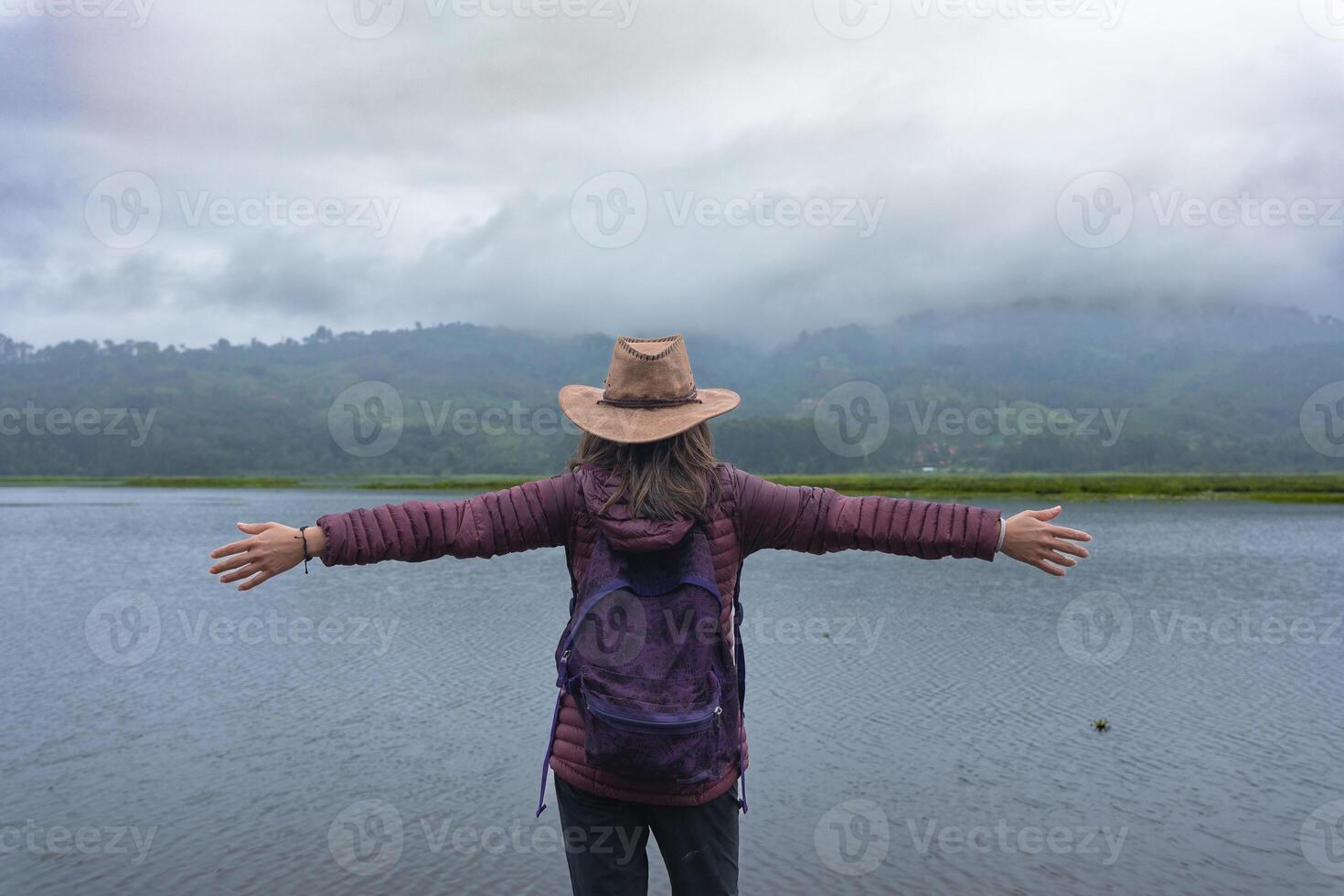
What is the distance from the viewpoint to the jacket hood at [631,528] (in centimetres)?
354

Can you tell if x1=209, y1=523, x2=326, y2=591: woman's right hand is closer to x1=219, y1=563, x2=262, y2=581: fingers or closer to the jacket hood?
x1=219, y1=563, x2=262, y2=581: fingers

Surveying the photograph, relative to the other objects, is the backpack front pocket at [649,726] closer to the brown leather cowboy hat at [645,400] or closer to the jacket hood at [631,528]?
the jacket hood at [631,528]

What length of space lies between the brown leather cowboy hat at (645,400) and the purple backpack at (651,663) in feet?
1.37

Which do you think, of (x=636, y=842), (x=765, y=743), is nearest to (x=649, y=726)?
(x=636, y=842)

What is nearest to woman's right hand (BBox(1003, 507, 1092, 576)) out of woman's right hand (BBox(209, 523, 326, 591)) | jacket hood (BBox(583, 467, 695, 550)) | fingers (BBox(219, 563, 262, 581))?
jacket hood (BBox(583, 467, 695, 550))

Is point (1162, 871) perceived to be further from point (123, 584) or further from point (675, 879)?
point (123, 584)

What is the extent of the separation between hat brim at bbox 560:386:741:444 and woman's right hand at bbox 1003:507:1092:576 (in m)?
1.22

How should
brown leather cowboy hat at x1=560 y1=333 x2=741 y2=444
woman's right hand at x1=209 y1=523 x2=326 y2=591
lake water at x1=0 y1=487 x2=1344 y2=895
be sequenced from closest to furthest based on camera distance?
woman's right hand at x1=209 y1=523 x2=326 y2=591, brown leather cowboy hat at x1=560 y1=333 x2=741 y2=444, lake water at x1=0 y1=487 x2=1344 y2=895

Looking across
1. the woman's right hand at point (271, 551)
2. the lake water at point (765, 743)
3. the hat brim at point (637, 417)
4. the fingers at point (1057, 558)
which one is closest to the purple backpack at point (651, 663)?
the hat brim at point (637, 417)

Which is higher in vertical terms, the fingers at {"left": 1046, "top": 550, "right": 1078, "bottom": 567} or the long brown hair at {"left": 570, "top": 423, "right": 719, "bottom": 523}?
the long brown hair at {"left": 570, "top": 423, "right": 719, "bottom": 523}

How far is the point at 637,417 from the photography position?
12.7 feet

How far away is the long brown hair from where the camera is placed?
364 cm

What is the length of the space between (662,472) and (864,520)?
2.68 ft

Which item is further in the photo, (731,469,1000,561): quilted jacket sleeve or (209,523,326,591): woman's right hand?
(731,469,1000,561): quilted jacket sleeve
